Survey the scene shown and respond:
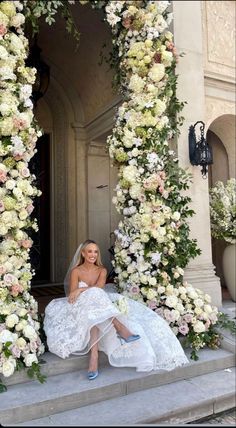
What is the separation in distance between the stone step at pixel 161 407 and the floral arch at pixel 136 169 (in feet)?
1.43

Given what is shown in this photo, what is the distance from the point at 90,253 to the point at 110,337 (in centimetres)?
82

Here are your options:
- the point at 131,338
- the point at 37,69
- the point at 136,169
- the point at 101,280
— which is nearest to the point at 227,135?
the point at 136,169

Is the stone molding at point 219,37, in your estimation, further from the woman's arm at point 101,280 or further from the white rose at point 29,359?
the white rose at point 29,359

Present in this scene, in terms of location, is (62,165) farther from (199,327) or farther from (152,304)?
(199,327)

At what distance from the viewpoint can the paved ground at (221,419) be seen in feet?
9.12

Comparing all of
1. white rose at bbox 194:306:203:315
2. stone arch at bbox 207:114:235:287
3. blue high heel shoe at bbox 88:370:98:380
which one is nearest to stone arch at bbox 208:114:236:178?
stone arch at bbox 207:114:235:287

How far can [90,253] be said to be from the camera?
3568 mm

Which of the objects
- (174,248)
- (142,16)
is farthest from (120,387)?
(142,16)

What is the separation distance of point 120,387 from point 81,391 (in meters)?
0.33

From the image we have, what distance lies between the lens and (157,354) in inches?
122

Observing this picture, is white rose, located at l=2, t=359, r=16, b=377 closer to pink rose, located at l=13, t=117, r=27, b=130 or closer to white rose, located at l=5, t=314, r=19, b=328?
white rose, located at l=5, t=314, r=19, b=328

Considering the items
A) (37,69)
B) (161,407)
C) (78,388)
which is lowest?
(161,407)

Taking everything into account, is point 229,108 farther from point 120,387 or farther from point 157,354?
A: point 120,387

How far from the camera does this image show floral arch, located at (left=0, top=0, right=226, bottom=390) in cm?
319
